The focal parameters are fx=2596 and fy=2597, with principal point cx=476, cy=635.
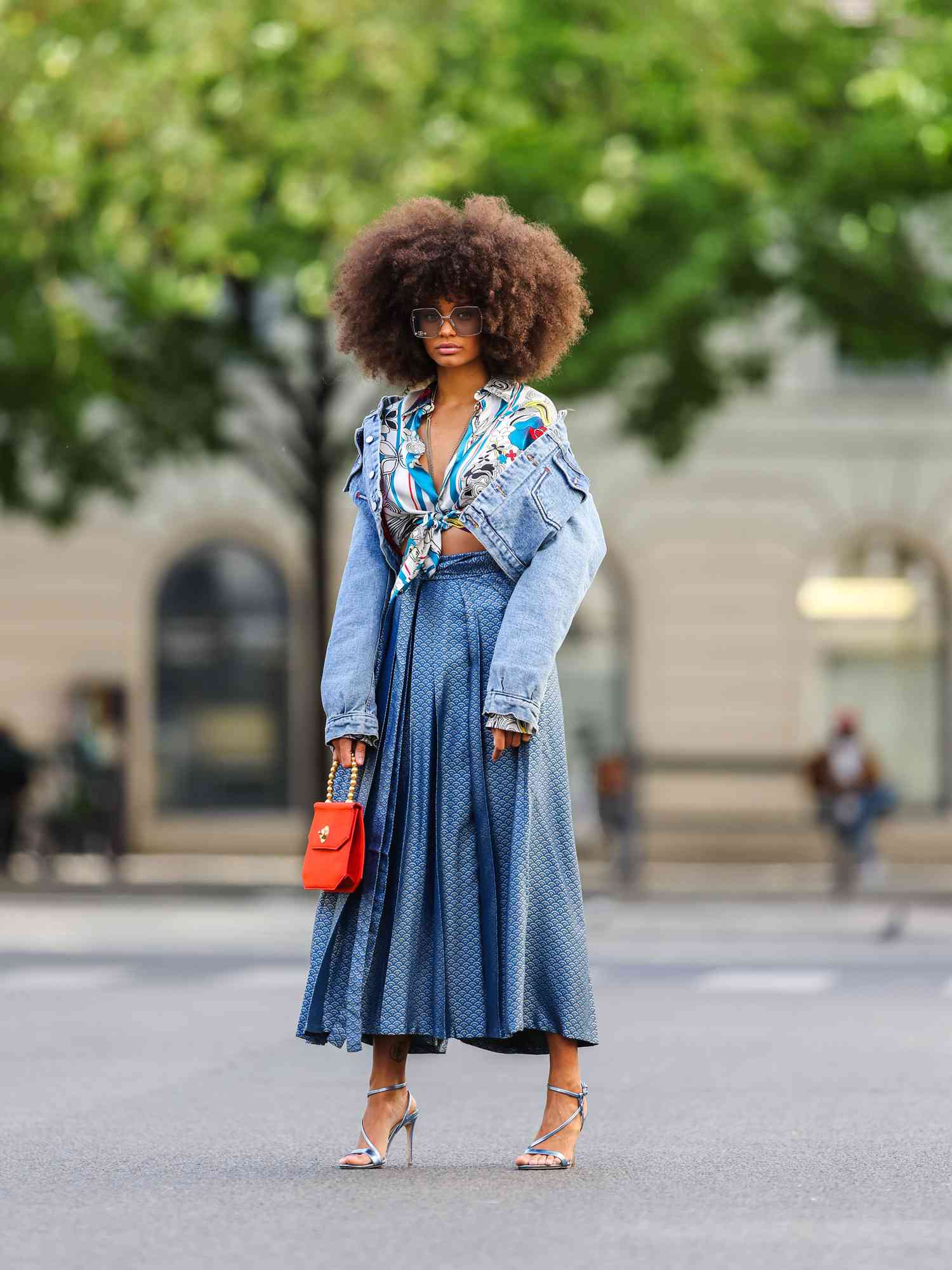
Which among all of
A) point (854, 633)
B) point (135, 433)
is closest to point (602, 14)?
point (135, 433)

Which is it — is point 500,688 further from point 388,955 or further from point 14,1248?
point 14,1248

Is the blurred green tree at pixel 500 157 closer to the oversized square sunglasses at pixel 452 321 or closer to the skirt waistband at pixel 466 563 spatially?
the oversized square sunglasses at pixel 452 321

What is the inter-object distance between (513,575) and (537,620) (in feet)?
0.53

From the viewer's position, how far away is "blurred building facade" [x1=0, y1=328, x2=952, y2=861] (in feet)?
82.4

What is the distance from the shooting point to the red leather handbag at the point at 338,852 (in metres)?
5.39

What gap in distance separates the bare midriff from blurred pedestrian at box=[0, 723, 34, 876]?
1538 cm

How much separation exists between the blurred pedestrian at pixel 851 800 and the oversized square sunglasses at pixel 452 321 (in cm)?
1337

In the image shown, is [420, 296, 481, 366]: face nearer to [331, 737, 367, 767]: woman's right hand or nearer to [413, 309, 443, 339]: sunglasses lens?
[413, 309, 443, 339]: sunglasses lens

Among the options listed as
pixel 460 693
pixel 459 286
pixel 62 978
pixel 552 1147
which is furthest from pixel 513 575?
pixel 62 978

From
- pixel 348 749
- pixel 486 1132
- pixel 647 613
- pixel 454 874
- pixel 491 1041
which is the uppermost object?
pixel 647 613

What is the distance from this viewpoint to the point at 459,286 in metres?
5.67

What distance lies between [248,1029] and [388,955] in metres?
4.09

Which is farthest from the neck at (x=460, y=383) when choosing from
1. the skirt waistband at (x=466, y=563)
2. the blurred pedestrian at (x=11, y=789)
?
the blurred pedestrian at (x=11, y=789)

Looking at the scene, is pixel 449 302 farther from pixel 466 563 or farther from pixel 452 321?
pixel 466 563
